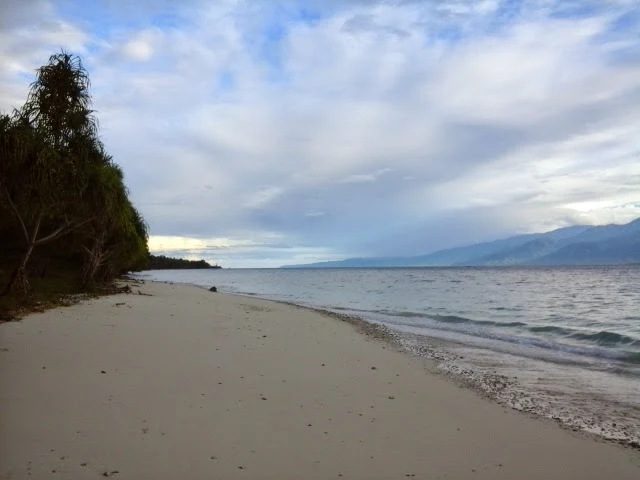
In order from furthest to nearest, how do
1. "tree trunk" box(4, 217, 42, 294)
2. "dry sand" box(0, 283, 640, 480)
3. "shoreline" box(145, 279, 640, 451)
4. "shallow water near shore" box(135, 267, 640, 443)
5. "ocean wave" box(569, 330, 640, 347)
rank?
"tree trunk" box(4, 217, 42, 294) → "ocean wave" box(569, 330, 640, 347) → "shallow water near shore" box(135, 267, 640, 443) → "shoreline" box(145, 279, 640, 451) → "dry sand" box(0, 283, 640, 480)

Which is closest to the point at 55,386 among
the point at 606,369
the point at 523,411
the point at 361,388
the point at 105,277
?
the point at 361,388

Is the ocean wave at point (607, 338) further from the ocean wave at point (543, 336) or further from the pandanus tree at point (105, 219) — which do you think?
the pandanus tree at point (105, 219)

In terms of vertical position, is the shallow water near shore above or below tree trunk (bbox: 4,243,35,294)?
below

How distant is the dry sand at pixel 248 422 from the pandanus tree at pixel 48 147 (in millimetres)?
4883

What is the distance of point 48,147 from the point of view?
1294 cm

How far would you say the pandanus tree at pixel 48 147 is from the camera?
1224 cm

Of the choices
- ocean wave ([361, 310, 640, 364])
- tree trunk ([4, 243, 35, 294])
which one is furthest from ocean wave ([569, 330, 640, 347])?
tree trunk ([4, 243, 35, 294])

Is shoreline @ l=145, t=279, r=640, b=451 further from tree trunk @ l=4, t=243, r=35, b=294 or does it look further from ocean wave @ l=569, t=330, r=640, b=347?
tree trunk @ l=4, t=243, r=35, b=294

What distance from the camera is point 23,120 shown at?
44.1 feet

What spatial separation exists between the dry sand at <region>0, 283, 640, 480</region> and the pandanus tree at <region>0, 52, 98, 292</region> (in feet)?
16.0

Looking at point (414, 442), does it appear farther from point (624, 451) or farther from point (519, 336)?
point (519, 336)

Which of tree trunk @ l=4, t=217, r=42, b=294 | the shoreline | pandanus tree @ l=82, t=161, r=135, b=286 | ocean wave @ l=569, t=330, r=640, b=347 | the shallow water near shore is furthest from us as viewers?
pandanus tree @ l=82, t=161, r=135, b=286

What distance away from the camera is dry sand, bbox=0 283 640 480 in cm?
449

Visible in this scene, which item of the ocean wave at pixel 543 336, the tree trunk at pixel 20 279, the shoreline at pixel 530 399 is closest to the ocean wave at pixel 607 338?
the ocean wave at pixel 543 336
